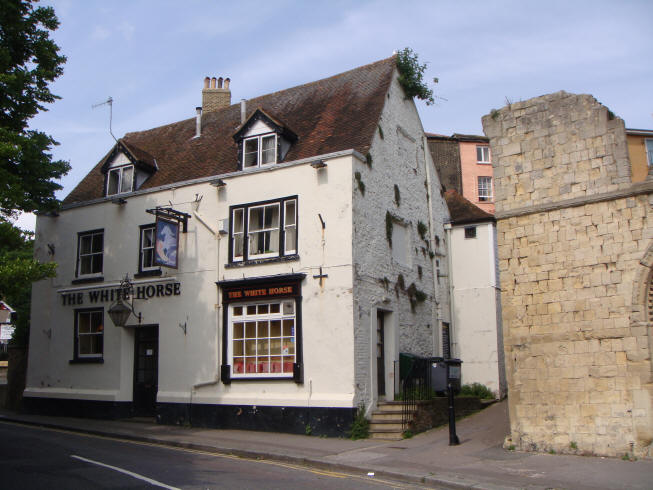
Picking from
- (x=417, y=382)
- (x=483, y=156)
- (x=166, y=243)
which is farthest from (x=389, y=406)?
(x=483, y=156)

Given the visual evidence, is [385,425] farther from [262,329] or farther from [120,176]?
[120,176]

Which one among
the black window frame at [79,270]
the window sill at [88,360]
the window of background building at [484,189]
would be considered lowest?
the window sill at [88,360]

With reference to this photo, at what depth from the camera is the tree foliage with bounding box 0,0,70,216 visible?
14742 mm

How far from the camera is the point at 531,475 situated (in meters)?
9.67

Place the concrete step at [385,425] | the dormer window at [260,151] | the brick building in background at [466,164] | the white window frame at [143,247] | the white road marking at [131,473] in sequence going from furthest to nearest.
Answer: the brick building in background at [466,164], the white window frame at [143,247], the dormer window at [260,151], the concrete step at [385,425], the white road marking at [131,473]

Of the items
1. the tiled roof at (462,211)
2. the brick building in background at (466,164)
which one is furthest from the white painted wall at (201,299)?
the brick building in background at (466,164)

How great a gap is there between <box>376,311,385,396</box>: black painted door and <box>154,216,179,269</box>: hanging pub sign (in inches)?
234

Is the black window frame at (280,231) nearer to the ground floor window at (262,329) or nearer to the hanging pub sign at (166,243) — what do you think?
the ground floor window at (262,329)

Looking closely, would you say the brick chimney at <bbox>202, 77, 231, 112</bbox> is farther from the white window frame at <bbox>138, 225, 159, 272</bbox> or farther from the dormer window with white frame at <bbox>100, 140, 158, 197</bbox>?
the white window frame at <bbox>138, 225, 159, 272</bbox>

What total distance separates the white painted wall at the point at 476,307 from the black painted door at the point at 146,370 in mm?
9472

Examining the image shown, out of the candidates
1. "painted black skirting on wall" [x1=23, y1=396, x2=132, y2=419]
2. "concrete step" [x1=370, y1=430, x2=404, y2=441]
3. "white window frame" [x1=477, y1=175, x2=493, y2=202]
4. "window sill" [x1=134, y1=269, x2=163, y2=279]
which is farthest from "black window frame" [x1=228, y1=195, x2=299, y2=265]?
"white window frame" [x1=477, y1=175, x2=493, y2=202]

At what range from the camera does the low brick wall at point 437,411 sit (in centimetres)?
1487

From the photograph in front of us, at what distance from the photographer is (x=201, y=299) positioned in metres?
17.3

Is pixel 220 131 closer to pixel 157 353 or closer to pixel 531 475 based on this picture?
pixel 157 353
